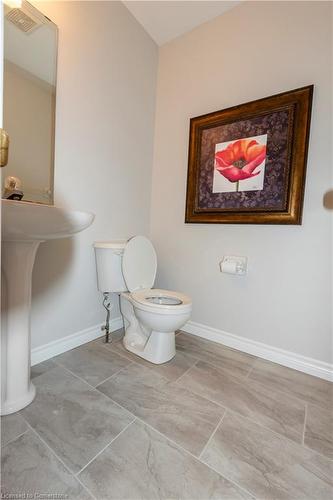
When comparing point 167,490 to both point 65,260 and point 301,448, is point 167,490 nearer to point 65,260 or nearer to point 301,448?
point 301,448

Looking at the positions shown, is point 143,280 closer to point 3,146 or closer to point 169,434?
point 169,434

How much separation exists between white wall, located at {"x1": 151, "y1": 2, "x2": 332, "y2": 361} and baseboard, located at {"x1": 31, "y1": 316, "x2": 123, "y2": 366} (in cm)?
69

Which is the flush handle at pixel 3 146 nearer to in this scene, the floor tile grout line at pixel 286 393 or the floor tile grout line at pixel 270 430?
the floor tile grout line at pixel 270 430

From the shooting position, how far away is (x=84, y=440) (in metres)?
0.93

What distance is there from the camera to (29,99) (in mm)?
1267

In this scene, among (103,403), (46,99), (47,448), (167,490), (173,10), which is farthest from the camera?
(173,10)

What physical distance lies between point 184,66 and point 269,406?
8.00ft

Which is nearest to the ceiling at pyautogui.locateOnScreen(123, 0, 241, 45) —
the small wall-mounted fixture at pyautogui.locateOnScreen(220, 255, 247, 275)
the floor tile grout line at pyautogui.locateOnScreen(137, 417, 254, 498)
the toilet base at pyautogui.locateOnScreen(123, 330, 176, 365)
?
the small wall-mounted fixture at pyautogui.locateOnScreen(220, 255, 247, 275)

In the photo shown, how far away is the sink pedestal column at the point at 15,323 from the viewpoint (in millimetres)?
1006

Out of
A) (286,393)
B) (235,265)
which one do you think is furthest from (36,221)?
(286,393)

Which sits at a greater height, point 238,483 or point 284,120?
point 284,120

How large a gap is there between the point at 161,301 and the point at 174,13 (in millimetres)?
2140

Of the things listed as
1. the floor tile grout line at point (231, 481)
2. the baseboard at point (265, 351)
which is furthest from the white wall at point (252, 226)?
the floor tile grout line at point (231, 481)

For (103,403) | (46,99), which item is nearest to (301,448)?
(103,403)
